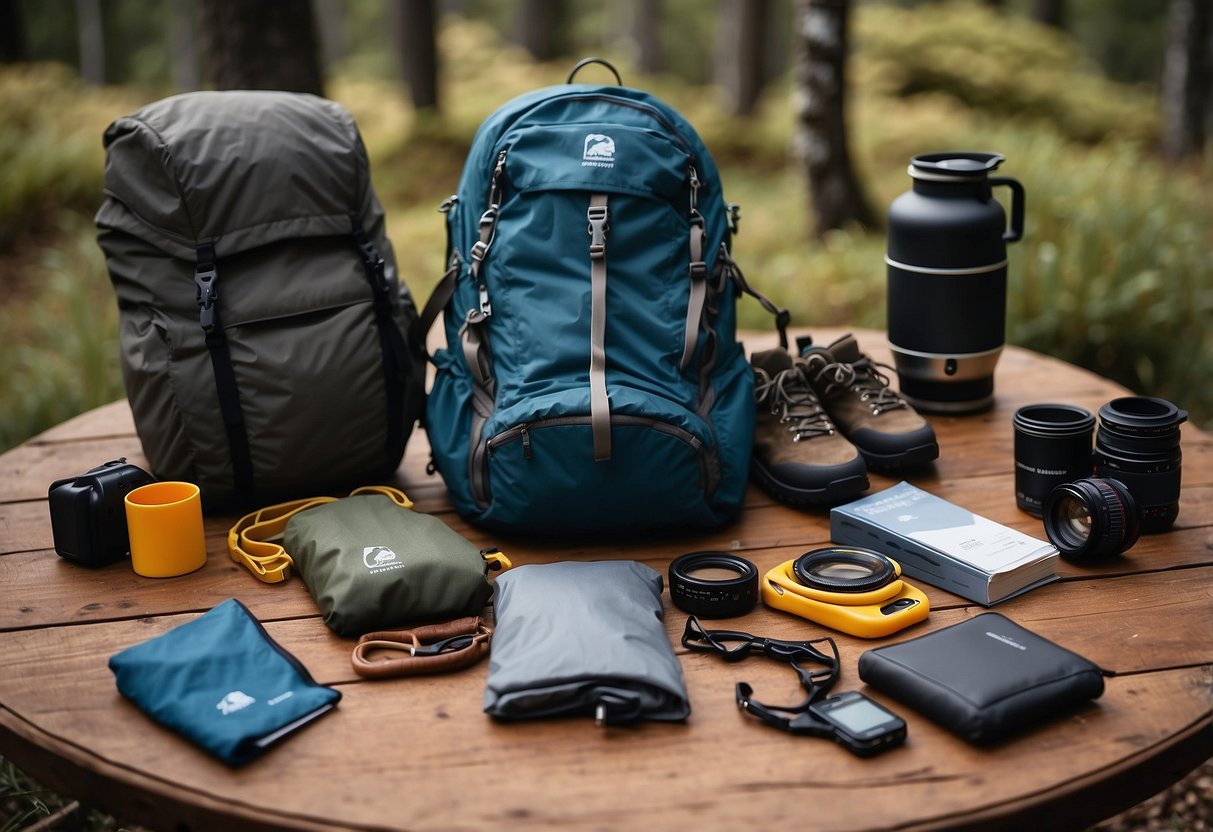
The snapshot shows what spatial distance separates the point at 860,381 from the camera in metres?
2.60

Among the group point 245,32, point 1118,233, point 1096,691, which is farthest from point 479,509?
point 1118,233

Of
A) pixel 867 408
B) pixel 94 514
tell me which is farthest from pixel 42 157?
pixel 867 408

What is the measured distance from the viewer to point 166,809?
149 centimetres

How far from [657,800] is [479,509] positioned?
895 millimetres

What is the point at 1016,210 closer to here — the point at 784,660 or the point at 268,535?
the point at 784,660

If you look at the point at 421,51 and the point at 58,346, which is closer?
the point at 58,346

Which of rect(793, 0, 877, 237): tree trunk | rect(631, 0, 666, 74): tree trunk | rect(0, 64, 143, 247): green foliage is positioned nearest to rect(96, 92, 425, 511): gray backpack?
rect(793, 0, 877, 237): tree trunk

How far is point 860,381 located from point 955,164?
21.7 inches

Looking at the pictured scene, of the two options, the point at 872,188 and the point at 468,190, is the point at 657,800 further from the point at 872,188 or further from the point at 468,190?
the point at 872,188

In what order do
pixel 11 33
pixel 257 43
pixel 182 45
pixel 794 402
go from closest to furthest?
pixel 794 402
pixel 257 43
pixel 11 33
pixel 182 45

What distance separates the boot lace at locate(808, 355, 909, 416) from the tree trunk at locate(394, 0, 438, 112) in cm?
691

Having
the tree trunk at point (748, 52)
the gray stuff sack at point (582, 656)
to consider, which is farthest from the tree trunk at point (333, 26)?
the gray stuff sack at point (582, 656)

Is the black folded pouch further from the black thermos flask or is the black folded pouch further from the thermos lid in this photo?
the thermos lid

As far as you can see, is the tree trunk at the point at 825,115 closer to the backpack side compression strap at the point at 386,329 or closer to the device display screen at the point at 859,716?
the backpack side compression strap at the point at 386,329
